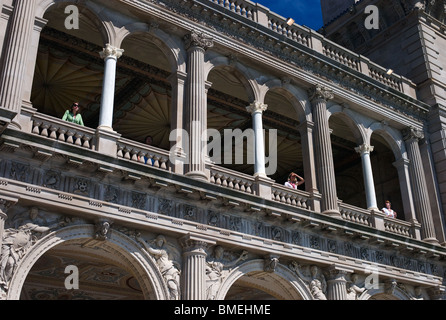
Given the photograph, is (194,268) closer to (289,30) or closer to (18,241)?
(18,241)

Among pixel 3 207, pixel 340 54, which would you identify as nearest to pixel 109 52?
pixel 3 207

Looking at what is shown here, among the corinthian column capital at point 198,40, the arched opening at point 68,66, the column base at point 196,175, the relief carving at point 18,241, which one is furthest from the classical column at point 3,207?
the corinthian column capital at point 198,40

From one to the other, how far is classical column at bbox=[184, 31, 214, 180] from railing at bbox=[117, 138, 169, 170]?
633mm

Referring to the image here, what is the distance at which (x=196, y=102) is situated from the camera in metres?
13.7

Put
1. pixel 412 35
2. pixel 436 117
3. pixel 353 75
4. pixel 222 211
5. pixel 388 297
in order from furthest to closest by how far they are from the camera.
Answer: pixel 412 35, pixel 436 117, pixel 353 75, pixel 388 297, pixel 222 211

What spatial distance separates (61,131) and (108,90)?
1.80m

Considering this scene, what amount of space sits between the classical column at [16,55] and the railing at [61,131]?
511mm

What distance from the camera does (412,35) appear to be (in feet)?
71.3

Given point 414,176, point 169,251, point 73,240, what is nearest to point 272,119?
point 414,176

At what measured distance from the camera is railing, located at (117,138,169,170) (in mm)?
12156

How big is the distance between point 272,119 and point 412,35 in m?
6.84

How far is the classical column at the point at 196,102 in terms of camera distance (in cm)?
1300
